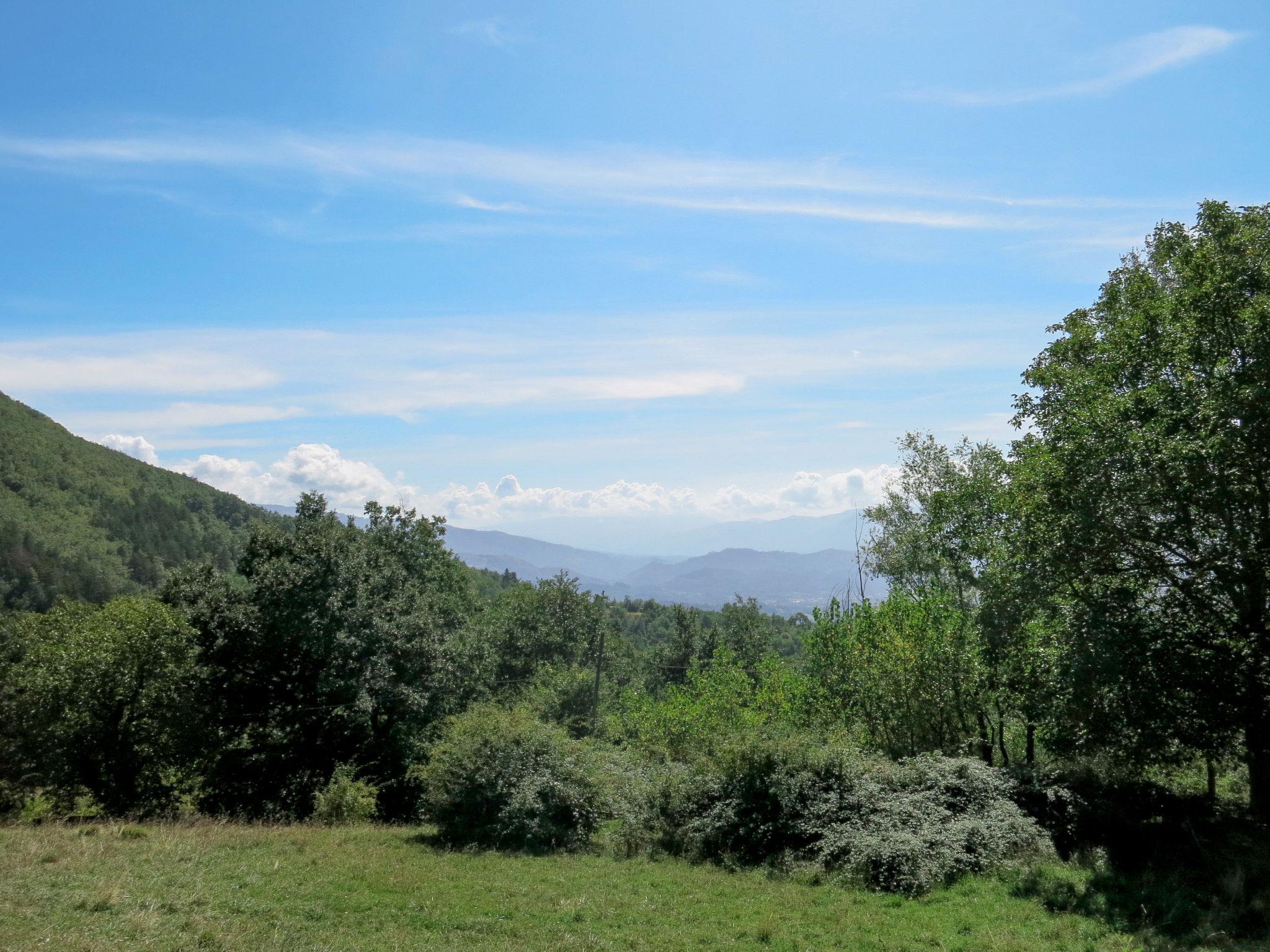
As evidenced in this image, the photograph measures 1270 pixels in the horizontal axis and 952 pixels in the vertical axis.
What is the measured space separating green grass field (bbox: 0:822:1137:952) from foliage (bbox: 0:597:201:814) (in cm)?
829

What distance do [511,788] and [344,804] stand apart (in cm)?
646

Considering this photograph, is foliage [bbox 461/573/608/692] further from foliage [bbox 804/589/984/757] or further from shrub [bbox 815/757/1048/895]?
shrub [bbox 815/757/1048/895]

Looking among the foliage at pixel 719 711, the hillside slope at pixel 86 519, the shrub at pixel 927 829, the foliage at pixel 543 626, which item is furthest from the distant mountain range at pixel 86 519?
the shrub at pixel 927 829

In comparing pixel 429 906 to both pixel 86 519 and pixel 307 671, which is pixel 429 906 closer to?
pixel 307 671

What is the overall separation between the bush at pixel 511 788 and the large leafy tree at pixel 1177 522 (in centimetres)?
1177

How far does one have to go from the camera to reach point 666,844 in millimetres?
18453

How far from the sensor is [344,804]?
72.0 feet

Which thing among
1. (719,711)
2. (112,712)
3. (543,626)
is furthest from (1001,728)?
(543,626)

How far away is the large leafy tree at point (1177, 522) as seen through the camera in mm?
12938

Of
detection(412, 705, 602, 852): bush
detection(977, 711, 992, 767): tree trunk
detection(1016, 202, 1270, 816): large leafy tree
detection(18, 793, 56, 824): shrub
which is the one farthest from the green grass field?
detection(977, 711, 992, 767): tree trunk

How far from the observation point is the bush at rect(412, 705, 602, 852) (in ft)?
60.6

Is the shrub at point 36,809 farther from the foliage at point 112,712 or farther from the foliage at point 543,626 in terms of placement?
the foliage at point 543,626

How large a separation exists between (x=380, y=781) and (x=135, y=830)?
9780 mm

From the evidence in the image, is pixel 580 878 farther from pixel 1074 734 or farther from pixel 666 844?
pixel 1074 734
